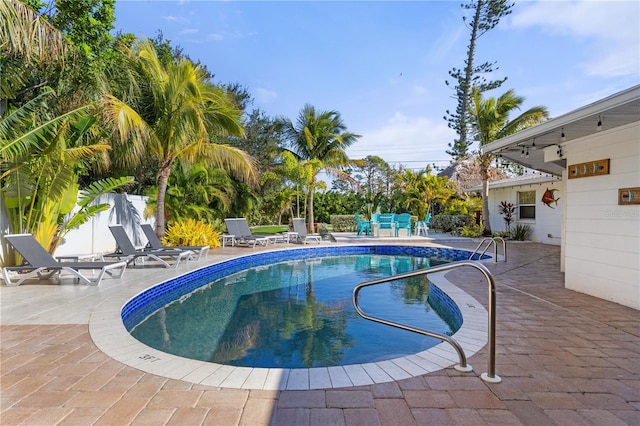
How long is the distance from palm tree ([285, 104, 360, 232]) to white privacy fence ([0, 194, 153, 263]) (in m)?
8.66

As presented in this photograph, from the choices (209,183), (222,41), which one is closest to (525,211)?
(209,183)

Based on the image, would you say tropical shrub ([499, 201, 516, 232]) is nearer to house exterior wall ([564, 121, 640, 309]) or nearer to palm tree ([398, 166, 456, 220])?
palm tree ([398, 166, 456, 220])

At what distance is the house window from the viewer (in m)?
17.0

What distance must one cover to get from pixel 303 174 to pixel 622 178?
542 inches

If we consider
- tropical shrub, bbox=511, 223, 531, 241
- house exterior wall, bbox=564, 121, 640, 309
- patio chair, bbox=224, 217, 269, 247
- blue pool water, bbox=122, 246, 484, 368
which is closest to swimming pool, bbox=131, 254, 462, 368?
blue pool water, bbox=122, 246, 484, 368

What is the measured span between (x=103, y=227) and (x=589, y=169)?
13234 millimetres

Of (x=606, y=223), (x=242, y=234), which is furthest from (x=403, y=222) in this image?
(x=606, y=223)

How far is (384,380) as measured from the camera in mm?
3180

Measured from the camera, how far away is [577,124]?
5.70 m

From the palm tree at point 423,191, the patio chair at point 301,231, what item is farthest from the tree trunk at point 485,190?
the patio chair at point 301,231

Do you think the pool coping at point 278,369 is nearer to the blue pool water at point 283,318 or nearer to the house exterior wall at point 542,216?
the blue pool water at point 283,318

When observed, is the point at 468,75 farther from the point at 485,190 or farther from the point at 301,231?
the point at 301,231

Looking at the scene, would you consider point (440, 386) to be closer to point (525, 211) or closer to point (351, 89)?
point (525, 211)

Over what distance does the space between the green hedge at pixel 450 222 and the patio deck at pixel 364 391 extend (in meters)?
16.7
